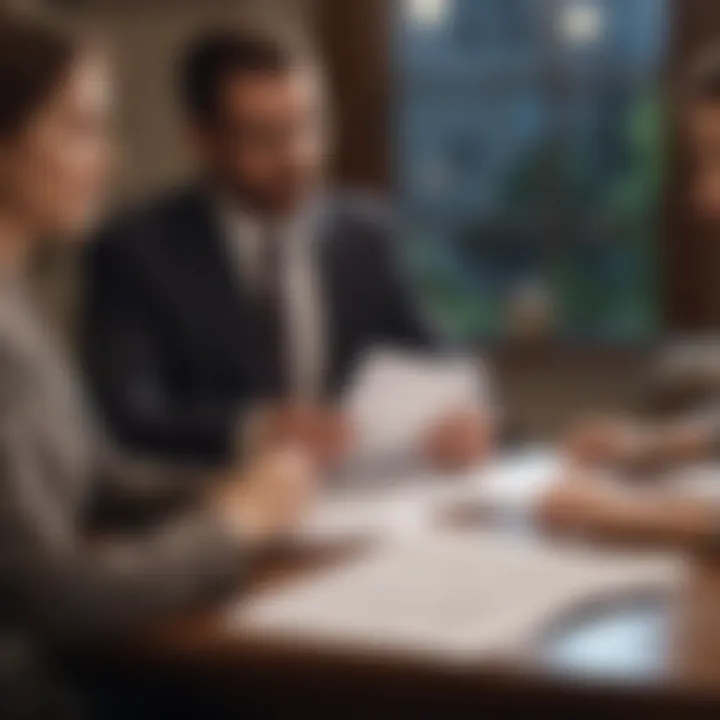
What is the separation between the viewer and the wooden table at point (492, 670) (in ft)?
4.61

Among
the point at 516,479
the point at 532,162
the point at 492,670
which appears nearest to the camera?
the point at 492,670

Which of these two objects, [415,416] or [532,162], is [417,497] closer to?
[415,416]

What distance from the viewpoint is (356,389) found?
7.52 feet

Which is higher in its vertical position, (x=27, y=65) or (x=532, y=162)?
(x=532, y=162)

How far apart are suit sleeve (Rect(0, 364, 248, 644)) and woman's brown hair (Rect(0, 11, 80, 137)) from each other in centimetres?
30

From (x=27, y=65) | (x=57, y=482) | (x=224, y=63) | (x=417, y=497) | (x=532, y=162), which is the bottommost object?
(x=57, y=482)

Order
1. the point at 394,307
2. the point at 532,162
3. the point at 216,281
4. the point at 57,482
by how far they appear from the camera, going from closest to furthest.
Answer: the point at 57,482 < the point at 216,281 < the point at 394,307 < the point at 532,162

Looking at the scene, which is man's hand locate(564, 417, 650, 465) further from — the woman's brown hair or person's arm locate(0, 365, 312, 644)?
the woman's brown hair

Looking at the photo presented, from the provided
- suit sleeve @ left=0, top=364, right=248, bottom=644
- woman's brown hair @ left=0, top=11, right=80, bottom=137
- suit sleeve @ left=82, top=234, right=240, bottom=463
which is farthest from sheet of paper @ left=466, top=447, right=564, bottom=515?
woman's brown hair @ left=0, top=11, right=80, bottom=137

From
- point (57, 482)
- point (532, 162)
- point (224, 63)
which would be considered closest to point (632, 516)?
point (57, 482)

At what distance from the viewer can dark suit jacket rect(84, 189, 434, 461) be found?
2.64 m

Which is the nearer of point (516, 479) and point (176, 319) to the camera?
point (516, 479)

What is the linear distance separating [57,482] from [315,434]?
632mm

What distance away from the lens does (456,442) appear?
2314mm
